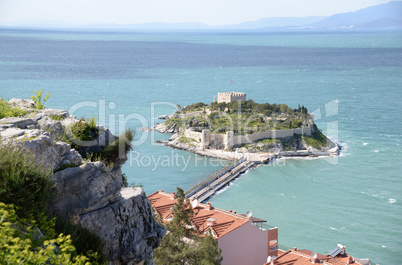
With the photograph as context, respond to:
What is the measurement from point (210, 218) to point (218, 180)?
21901 millimetres

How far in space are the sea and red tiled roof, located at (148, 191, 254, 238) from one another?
9.10m

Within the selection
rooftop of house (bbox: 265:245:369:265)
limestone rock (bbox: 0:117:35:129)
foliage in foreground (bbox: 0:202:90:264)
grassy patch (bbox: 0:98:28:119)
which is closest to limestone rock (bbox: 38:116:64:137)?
limestone rock (bbox: 0:117:35:129)

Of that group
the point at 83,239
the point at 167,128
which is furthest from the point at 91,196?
the point at 167,128

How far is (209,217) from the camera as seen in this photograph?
63.3ft

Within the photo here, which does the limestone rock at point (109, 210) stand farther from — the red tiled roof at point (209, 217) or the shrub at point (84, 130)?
the red tiled roof at point (209, 217)

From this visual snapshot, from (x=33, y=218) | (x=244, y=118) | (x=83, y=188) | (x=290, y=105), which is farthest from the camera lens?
(x=290, y=105)

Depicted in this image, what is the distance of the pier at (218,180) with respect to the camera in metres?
37.1

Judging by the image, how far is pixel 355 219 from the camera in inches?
1259

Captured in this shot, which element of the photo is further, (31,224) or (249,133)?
(249,133)

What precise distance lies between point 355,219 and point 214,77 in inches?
3493

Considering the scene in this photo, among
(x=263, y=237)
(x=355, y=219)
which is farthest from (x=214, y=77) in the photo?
(x=263, y=237)

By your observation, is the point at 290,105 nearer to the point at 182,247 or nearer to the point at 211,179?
the point at 211,179

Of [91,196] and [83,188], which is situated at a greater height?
[83,188]

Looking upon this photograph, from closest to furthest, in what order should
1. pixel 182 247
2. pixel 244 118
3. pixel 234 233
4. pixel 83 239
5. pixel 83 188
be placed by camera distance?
pixel 83 239 → pixel 83 188 → pixel 182 247 → pixel 234 233 → pixel 244 118
